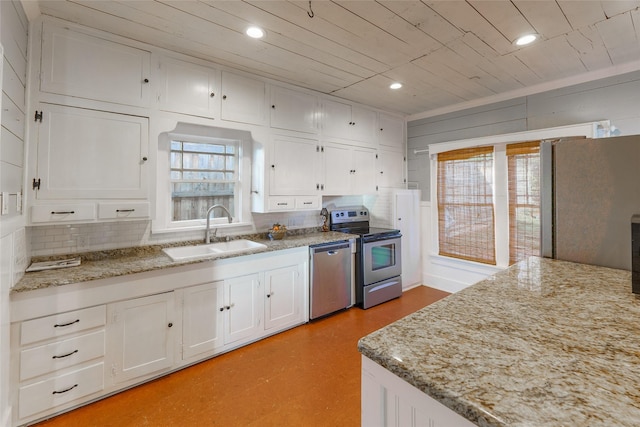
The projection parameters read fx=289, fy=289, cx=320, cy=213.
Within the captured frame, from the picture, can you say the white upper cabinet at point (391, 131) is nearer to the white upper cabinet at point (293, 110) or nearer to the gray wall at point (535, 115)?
the gray wall at point (535, 115)

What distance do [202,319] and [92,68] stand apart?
2073mm

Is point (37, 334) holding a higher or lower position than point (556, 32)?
lower

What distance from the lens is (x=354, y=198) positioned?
4312mm

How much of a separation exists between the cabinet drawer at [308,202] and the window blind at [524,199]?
7.72 feet

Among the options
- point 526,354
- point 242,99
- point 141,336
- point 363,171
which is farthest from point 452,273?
point 141,336

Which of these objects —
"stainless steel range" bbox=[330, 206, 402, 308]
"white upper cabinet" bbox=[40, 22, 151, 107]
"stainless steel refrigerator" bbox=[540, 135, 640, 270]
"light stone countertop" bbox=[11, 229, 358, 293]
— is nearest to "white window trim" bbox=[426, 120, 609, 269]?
"stainless steel range" bbox=[330, 206, 402, 308]

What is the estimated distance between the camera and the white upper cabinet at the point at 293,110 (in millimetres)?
3107

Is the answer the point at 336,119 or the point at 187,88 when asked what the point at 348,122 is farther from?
the point at 187,88

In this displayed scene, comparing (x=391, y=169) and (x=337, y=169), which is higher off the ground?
(x=391, y=169)

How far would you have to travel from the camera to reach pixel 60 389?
1.80 meters

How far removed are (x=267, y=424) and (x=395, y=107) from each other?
389 centimetres

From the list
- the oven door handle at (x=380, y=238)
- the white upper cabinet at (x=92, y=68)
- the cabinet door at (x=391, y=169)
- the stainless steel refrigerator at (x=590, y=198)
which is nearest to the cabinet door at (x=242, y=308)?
the oven door handle at (x=380, y=238)

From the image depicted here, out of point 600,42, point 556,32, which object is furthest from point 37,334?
point 600,42

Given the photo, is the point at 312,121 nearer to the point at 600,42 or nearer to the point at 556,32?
the point at 556,32
